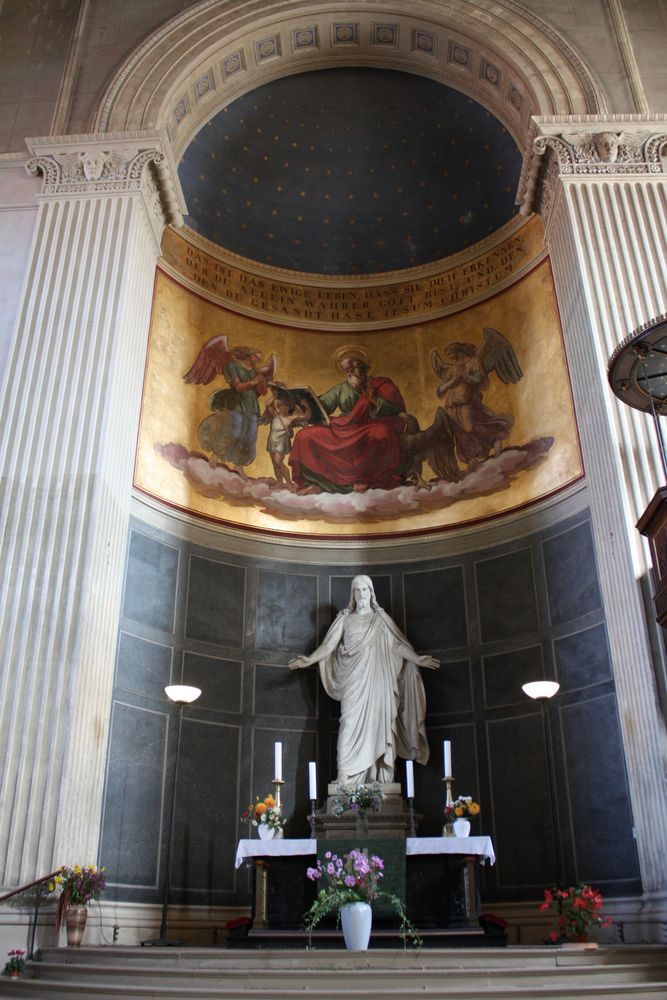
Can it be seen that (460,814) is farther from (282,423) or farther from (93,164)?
(93,164)

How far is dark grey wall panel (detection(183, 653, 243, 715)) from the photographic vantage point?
1199cm

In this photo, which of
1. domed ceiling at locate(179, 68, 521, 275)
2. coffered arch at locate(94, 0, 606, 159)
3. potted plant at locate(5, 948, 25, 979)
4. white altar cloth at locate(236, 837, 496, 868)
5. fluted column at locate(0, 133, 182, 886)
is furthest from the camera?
domed ceiling at locate(179, 68, 521, 275)

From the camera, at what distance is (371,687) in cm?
1192

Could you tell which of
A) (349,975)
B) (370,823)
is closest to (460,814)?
(370,823)

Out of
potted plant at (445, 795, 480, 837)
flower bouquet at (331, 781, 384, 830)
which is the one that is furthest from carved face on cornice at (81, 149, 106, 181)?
potted plant at (445, 795, 480, 837)

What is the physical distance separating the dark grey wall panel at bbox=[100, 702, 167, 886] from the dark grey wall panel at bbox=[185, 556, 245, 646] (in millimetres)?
1513

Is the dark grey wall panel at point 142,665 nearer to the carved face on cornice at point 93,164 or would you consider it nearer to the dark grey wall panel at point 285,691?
the dark grey wall panel at point 285,691

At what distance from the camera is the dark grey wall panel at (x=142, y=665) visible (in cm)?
1100

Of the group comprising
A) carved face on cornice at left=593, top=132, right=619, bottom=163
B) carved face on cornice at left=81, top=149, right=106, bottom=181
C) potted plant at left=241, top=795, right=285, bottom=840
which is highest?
carved face on cornice at left=81, top=149, right=106, bottom=181

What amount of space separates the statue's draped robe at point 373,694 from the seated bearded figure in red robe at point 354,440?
2678 millimetres

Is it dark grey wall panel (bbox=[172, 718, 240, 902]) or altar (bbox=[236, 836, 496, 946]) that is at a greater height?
dark grey wall panel (bbox=[172, 718, 240, 902])

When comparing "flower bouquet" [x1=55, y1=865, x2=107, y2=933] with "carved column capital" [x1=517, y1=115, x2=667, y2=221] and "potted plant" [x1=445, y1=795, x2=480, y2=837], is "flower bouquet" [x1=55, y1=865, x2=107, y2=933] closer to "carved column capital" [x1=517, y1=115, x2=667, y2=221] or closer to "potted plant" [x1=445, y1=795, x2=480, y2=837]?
"potted plant" [x1=445, y1=795, x2=480, y2=837]

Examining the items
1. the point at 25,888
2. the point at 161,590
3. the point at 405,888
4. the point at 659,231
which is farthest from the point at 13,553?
the point at 659,231

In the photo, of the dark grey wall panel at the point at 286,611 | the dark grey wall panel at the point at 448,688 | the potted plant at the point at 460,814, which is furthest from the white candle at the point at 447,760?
the dark grey wall panel at the point at 286,611
